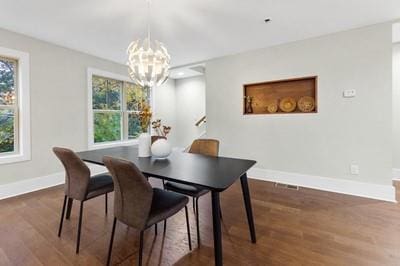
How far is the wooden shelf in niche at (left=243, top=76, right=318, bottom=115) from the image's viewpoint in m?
3.56

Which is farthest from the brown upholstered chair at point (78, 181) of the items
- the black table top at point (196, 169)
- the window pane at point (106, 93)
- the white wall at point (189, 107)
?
the white wall at point (189, 107)

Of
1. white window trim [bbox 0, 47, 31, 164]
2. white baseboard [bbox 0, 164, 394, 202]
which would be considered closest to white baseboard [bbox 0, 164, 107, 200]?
white baseboard [bbox 0, 164, 394, 202]

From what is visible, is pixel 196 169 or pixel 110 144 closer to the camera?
pixel 196 169

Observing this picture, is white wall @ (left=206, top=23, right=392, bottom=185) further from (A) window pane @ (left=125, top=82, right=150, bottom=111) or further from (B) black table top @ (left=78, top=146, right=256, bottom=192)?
(A) window pane @ (left=125, top=82, right=150, bottom=111)

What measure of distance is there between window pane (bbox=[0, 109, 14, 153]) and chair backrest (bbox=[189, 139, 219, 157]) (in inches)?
112

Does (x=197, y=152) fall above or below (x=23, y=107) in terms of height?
below

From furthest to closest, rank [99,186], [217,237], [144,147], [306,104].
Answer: [306,104], [144,147], [99,186], [217,237]

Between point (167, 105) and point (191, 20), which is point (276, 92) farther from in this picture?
point (167, 105)

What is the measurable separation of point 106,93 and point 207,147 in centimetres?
303

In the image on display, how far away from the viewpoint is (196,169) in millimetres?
1754

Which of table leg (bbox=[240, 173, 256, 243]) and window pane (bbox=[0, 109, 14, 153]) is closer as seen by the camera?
table leg (bbox=[240, 173, 256, 243])

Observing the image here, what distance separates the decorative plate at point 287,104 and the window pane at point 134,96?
327 centimetres

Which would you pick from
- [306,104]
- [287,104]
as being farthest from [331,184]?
[287,104]

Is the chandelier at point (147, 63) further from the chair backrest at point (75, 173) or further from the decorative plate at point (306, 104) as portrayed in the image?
the decorative plate at point (306, 104)
